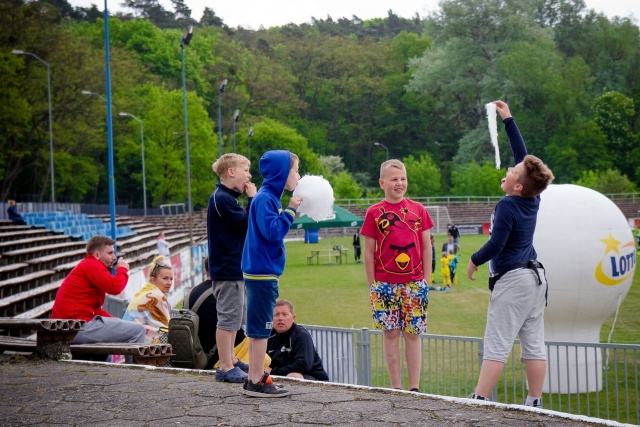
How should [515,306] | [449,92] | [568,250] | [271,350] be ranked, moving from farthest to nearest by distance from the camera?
1. [449,92]
2. [568,250]
3. [271,350]
4. [515,306]

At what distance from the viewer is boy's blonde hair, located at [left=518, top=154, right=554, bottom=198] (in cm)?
664

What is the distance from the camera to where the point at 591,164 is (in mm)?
97250

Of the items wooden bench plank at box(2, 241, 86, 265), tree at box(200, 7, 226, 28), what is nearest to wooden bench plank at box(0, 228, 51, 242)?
wooden bench plank at box(2, 241, 86, 265)

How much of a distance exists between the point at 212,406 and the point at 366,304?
61.5ft

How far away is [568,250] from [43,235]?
2468 cm

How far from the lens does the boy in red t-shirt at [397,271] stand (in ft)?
24.0

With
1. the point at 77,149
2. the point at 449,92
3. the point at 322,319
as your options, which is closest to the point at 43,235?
the point at 322,319

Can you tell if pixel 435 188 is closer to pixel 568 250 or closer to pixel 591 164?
pixel 591 164

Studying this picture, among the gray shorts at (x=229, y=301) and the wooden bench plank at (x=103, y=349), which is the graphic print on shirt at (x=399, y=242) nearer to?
the gray shorts at (x=229, y=301)

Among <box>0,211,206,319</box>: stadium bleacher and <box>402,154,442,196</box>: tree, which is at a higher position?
<box>402,154,442,196</box>: tree

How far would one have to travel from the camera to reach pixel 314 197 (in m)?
6.73

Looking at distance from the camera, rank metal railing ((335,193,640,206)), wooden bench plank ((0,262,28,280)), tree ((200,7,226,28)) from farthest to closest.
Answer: tree ((200,7,226,28))
metal railing ((335,193,640,206))
wooden bench plank ((0,262,28,280))

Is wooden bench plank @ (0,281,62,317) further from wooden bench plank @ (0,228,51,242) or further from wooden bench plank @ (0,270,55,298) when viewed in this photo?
wooden bench plank @ (0,228,51,242)

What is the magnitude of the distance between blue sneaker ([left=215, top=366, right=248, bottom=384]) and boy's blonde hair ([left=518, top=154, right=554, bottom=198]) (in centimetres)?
265
